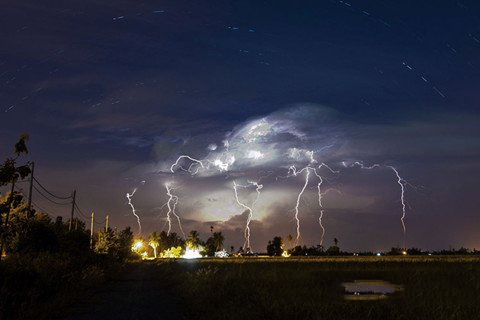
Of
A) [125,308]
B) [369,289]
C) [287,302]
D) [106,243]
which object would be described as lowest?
[125,308]

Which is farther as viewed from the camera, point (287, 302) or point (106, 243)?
point (106, 243)

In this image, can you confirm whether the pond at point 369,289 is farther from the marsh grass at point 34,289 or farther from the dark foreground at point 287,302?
the marsh grass at point 34,289

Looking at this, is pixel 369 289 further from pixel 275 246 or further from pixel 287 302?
pixel 275 246

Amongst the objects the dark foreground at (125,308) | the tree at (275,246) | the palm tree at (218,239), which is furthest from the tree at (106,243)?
the palm tree at (218,239)

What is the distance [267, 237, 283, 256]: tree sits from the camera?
15975 centimetres

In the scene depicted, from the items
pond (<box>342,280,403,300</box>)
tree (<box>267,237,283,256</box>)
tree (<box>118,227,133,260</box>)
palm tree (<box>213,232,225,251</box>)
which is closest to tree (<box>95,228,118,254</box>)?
tree (<box>118,227,133,260</box>)

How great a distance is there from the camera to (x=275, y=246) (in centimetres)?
16312

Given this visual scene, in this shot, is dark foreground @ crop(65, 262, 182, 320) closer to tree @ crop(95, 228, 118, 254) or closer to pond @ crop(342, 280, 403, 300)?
pond @ crop(342, 280, 403, 300)

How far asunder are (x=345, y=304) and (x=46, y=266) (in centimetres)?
1127

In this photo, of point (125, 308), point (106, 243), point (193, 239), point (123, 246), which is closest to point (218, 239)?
point (193, 239)

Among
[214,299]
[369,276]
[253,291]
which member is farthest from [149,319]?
[369,276]

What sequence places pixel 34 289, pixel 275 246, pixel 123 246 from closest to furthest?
1. pixel 34 289
2. pixel 123 246
3. pixel 275 246

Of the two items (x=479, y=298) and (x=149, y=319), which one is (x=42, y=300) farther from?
(x=479, y=298)

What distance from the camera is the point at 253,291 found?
1301 centimetres
